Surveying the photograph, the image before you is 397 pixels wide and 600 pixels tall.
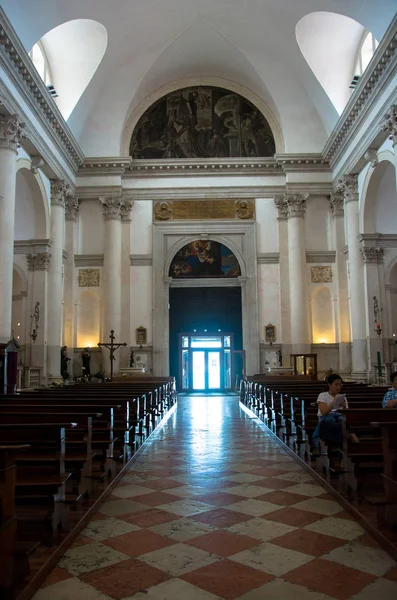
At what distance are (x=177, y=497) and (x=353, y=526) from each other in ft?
6.22

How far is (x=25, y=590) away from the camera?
127 inches

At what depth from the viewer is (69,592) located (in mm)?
3367

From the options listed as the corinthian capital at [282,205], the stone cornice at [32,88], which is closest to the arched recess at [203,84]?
the corinthian capital at [282,205]

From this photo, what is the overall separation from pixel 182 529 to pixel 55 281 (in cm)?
1726

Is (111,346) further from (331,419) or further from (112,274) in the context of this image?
(331,419)

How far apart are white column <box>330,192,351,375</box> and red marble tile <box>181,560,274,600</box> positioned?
19.4 m

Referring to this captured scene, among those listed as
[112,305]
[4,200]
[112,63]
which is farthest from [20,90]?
[112,305]

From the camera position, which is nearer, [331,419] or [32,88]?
[331,419]

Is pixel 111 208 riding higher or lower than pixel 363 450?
higher

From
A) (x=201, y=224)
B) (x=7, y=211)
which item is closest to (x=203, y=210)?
(x=201, y=224)

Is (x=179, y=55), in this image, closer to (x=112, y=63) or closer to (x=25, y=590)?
(x=112, y=63)

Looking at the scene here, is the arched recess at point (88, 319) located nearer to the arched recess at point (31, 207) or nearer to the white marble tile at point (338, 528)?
the arched recess at point (31, 207)

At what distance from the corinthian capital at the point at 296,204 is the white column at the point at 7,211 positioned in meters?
12.2

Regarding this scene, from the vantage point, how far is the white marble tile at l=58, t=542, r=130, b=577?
12.3 ft
